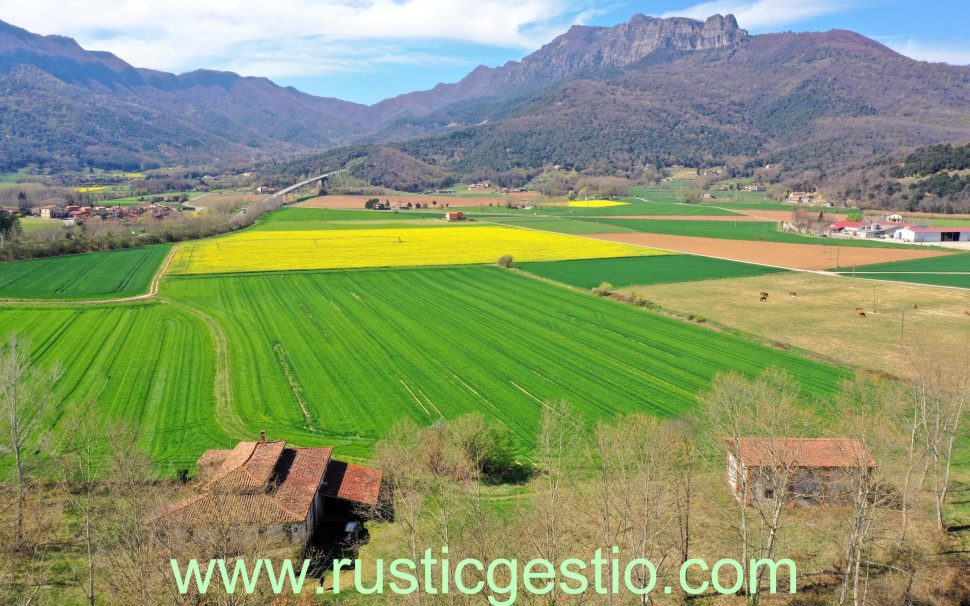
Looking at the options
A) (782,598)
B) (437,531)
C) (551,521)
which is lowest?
(782,598)

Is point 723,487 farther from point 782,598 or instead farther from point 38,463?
point 38,463

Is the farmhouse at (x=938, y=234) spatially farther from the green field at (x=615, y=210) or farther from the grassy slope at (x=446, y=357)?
the grassy slope at (x=446, y=357)

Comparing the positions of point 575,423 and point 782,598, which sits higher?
point 575,423

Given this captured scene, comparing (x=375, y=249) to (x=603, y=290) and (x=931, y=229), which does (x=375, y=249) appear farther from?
(x=931, y=229)

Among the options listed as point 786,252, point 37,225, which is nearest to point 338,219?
point 37,225

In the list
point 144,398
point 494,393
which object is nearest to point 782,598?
point 494,393

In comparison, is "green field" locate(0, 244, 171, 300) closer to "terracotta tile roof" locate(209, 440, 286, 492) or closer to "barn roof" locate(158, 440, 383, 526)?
"terracotta tile roof" locate(209, 440, 286, 492)

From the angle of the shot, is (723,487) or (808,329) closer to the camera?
(723,487)
